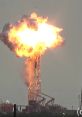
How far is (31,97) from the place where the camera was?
7510 inches

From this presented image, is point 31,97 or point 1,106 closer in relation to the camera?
point 1,106

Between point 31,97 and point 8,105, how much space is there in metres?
16.5

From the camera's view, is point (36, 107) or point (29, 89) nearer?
point (29, 89)

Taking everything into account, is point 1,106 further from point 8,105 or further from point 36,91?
point 36,91

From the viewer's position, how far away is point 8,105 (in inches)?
6988

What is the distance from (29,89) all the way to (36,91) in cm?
325

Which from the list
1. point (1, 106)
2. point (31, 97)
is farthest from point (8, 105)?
point (31, 97)

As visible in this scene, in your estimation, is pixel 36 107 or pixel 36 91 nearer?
pixel 36 91

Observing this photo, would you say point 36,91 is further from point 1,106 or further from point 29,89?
point 1,106

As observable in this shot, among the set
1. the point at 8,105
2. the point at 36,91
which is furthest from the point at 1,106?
the point at 36,91

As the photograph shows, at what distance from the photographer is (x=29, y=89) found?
182000 millimetres

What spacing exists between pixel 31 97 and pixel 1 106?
70.0ft

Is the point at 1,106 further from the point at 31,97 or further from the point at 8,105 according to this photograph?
the point at 31,97
